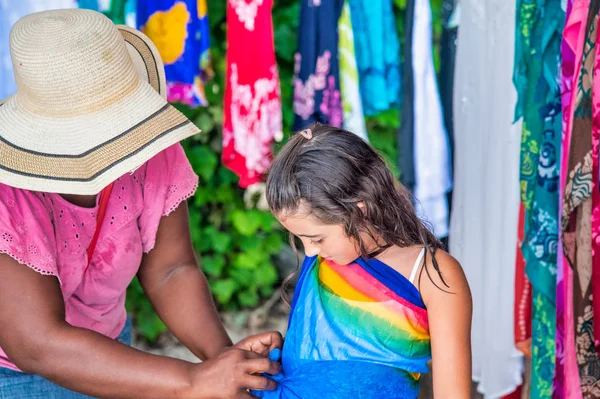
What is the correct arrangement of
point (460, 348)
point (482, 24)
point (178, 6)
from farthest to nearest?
point (178, 6) → point (482, 24) → point (460, 348)

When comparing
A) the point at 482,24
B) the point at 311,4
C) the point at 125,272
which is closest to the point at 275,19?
the point at 311,4

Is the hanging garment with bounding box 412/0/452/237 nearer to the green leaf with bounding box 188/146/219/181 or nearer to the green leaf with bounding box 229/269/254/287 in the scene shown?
the green leaf with bounding box 188/146/219/181

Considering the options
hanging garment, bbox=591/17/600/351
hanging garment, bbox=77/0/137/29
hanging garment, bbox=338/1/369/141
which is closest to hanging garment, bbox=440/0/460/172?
hanging garment, bbox=338/1/369/141

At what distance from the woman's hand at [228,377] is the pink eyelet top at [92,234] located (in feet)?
1.43

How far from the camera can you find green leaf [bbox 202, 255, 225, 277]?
15.2 ft

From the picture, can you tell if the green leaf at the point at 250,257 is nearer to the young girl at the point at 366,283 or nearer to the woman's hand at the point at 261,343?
the woman's hand at the point at 261,343

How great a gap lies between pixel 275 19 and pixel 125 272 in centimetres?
233

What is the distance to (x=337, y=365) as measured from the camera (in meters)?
1.84

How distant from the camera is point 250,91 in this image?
3480mm

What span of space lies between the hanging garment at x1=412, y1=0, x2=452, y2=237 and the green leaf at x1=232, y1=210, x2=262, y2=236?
4.52ft

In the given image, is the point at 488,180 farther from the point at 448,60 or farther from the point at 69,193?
the point at 69,193

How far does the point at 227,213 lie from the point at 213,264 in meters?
0.31

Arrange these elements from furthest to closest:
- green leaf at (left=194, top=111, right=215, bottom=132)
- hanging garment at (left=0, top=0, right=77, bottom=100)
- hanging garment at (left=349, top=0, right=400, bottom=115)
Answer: green leaf at (left=194, top=111, right=215, bottom=132) < hanging garment at (left=349, top=0, right=400, bottom=115) < hanging garment at (left=0, top=0, right=77, bottom=100)

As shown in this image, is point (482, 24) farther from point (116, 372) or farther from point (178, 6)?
point (116, 372)
